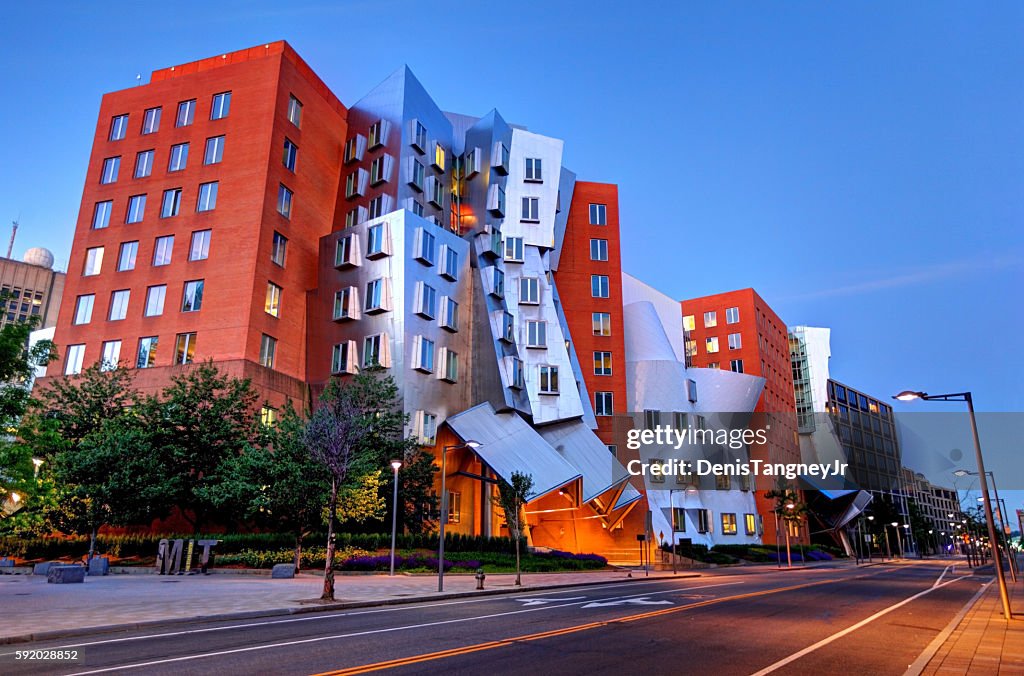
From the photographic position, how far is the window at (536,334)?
55.5 meters

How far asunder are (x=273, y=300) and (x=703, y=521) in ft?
161

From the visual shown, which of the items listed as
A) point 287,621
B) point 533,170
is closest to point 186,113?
point 533,170

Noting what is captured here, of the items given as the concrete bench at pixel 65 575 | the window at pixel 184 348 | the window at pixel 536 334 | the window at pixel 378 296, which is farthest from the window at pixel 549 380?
the concrete bench at pixel 65 575

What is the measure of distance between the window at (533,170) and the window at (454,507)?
2840cm

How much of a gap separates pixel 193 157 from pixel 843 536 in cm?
10556

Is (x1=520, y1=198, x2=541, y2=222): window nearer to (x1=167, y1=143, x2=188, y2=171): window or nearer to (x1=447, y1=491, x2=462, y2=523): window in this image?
(x1=447, y1=491, x2=462, y2=523): window

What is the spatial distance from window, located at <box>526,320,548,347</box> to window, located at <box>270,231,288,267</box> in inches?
782

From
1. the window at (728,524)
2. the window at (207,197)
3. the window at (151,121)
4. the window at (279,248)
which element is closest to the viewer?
the window at (279,248)

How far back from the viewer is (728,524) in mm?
74312

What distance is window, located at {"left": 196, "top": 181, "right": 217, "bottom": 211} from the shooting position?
48644 mm

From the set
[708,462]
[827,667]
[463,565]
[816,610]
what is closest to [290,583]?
[463,565]

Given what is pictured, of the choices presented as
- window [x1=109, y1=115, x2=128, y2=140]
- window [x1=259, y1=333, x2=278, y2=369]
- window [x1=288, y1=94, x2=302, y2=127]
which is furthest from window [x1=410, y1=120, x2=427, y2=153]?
window [x1=109, y1=115, x2=128, y2=140]

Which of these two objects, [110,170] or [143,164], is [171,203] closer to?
[143,164]

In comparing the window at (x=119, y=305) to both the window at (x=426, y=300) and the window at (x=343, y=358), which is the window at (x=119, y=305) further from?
the window at (x=426, y=300)
